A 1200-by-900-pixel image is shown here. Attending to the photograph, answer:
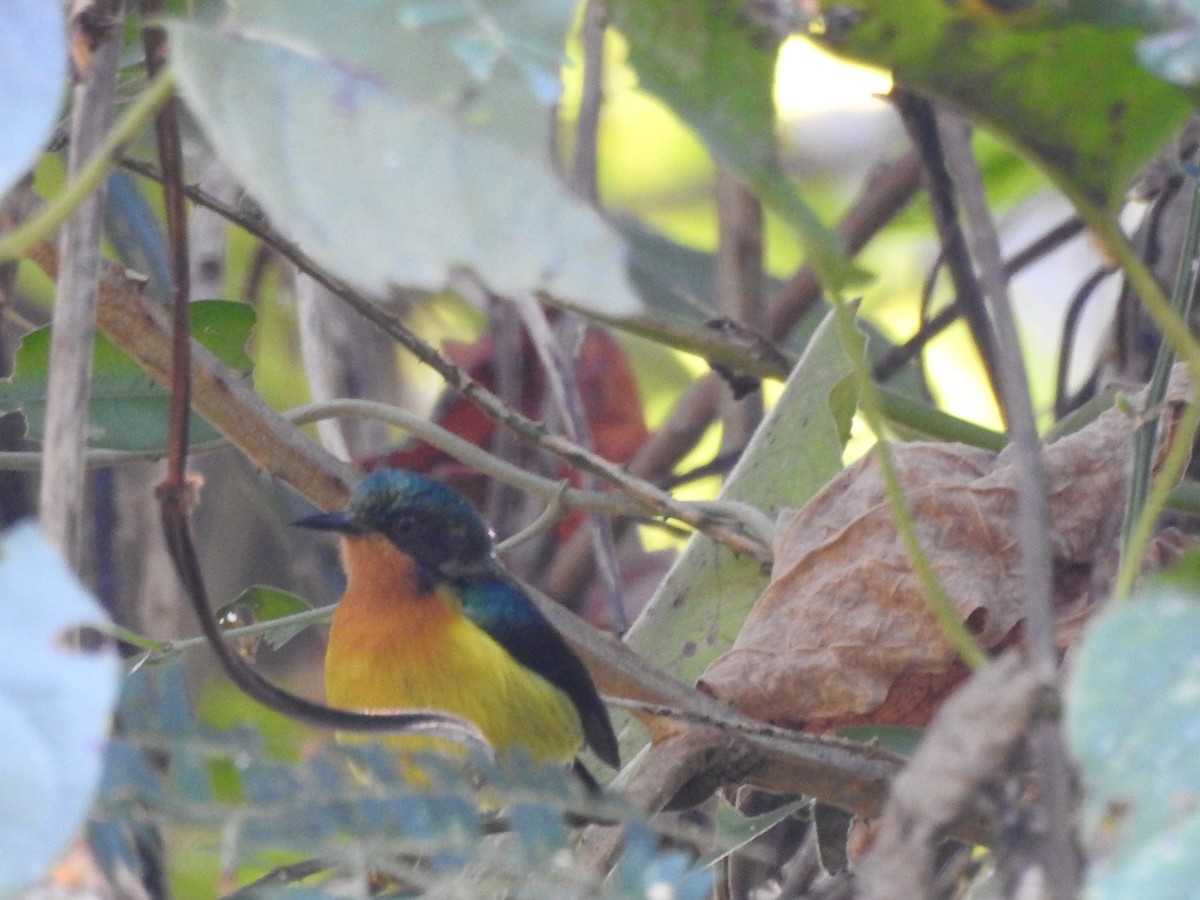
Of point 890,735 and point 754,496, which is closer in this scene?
point 890,735

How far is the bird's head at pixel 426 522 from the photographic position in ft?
7.34

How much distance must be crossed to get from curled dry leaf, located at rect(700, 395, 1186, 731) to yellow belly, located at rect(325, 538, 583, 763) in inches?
25.9

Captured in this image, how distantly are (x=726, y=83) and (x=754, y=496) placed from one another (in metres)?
0.97

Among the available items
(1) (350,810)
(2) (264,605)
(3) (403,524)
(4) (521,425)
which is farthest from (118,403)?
(1) (350,810)

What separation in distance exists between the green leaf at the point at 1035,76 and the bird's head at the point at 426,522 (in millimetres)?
1415

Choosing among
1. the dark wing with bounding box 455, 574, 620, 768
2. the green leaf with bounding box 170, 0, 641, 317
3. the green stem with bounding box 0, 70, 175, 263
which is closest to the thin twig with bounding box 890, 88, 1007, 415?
the green leaf with bounding box 170, 0, 641, 317

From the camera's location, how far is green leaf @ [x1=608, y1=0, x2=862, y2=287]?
2.56 ft

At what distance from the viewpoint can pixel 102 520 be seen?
2.49 m

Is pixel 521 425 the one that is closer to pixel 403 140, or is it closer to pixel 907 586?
pixel 907 586

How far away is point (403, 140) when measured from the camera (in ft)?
2.49

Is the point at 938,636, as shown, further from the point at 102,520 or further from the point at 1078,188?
the point at 102,520

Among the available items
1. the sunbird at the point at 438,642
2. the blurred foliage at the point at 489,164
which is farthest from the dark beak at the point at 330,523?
the blurred foliage at the point at 489,164

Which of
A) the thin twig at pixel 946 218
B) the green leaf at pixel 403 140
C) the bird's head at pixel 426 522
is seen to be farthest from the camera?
the bird's head at pixel 426 522

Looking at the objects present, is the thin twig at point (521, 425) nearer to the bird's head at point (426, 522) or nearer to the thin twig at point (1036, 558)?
the bird's head at point (426, 522)
